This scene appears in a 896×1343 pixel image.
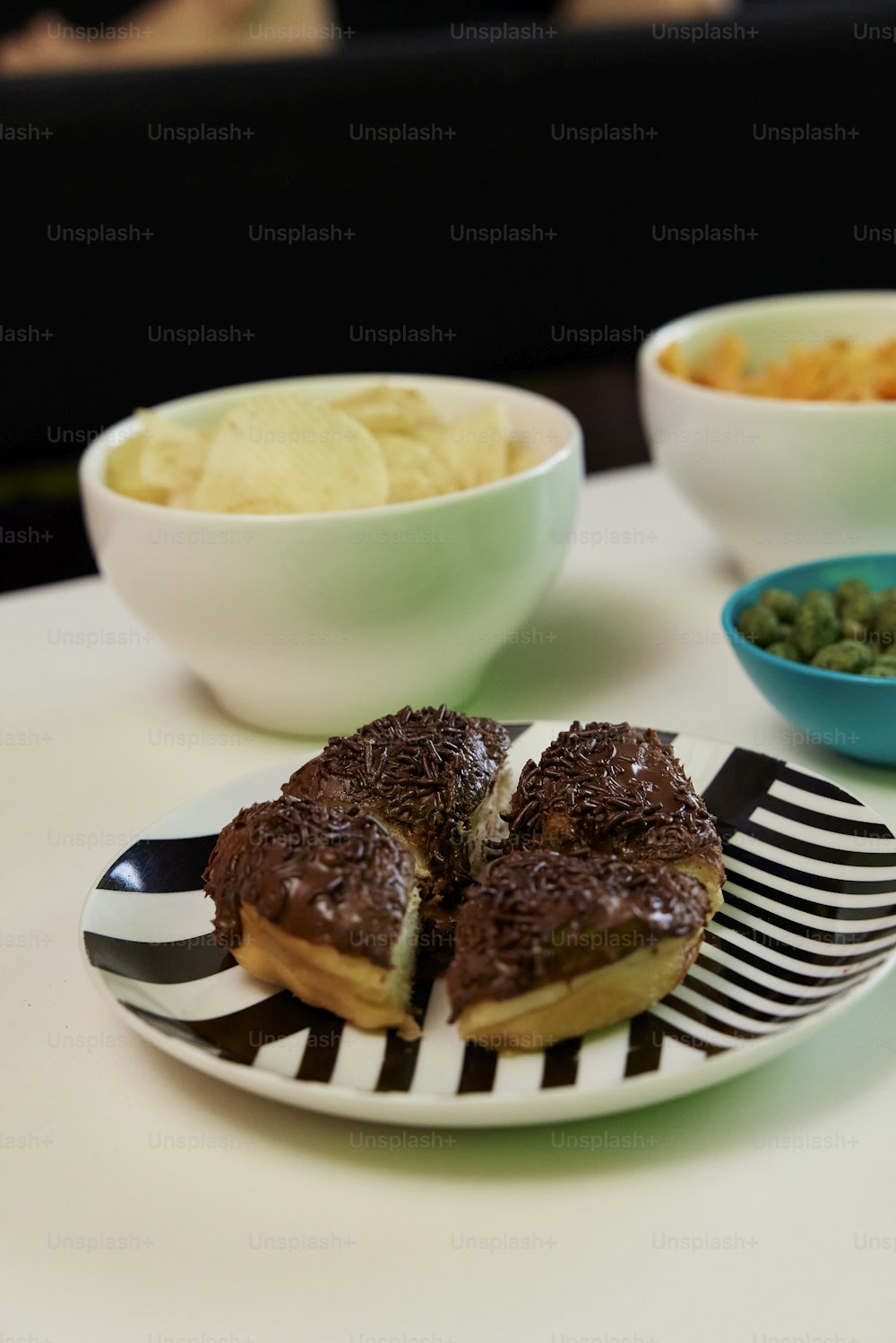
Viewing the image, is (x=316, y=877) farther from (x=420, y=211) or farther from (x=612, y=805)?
(x=420, y=211)

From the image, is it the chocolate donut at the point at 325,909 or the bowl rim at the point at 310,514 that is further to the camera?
the bowl rim at the point at 310,514

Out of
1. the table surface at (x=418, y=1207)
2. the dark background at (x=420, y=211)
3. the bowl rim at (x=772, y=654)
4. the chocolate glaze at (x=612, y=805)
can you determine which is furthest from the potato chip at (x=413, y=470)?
the dark background at (x=420, y=211)

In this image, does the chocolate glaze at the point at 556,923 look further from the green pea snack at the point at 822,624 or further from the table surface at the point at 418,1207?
the green pea snack at the point at 822,624

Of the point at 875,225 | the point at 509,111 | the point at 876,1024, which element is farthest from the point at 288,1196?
the point at 875,225

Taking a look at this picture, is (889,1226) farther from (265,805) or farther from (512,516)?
(512,516)

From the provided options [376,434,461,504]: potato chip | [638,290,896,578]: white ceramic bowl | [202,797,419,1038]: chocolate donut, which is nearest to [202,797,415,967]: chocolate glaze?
[202,797,419,1038]: chocolate donut

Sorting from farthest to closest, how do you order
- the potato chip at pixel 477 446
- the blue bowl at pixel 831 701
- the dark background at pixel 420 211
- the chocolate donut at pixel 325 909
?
the dark background at pixel 420 211, the potato chip at pixel 477 446, the blue bowl at pixel 831 701, the chocolate donut at pixel 325 909
